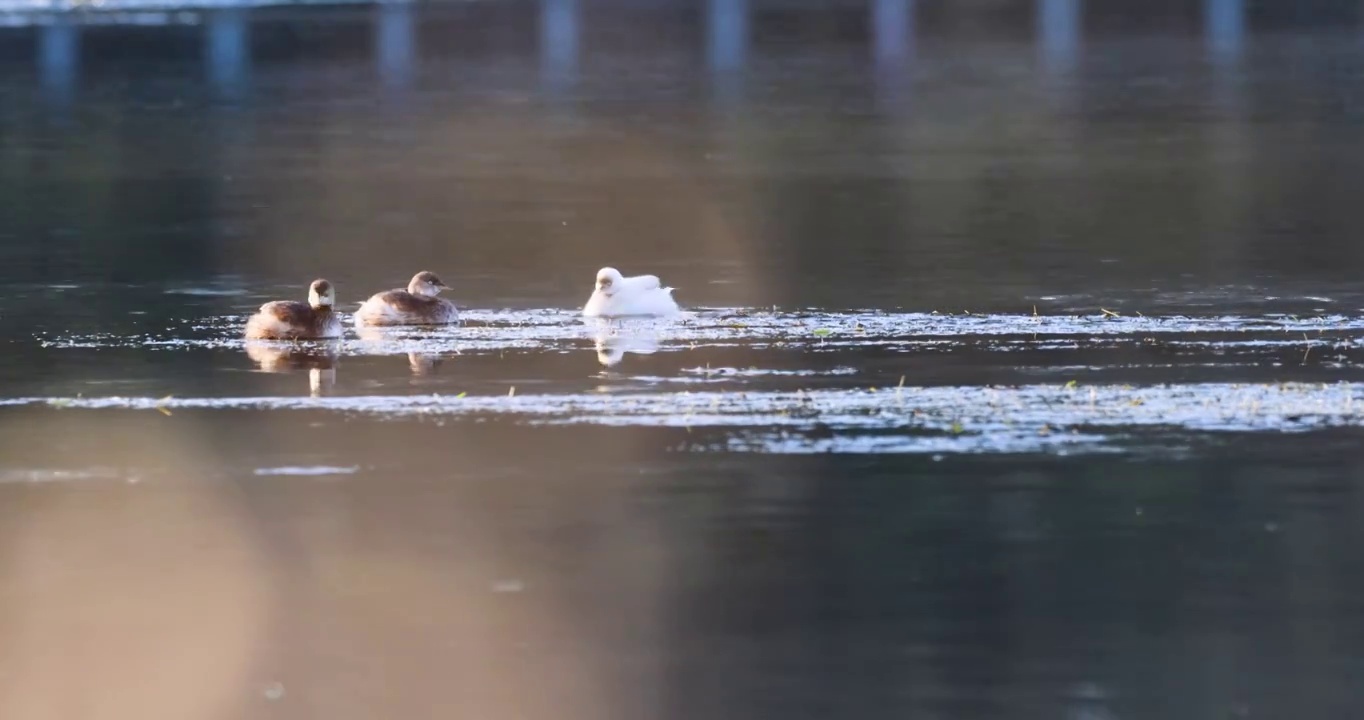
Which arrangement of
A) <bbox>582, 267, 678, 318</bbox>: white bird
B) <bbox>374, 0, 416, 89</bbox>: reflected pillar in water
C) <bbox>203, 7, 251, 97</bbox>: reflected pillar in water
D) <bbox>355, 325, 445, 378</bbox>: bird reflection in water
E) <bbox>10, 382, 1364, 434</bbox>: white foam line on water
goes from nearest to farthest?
<bbox>10, 382, 1364, 434</bbox>: white foam line on water → <bbox>355, 325, 445, 378</bbox>: bird reflection in water → <bbox>582, 267, 678, 318</bbox>: white bird → <bbox>203, 7, 251, 97</bbox>: reflected pillar in water → <bbox>374, 0, 416, 89</bbox>: reflected pillar in water

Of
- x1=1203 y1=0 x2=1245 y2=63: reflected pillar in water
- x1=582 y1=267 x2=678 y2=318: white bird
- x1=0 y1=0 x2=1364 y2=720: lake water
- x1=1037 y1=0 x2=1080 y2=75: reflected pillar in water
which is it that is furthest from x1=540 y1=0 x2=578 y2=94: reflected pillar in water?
x1=582 y1=267 x2=678 y2=318: white bird

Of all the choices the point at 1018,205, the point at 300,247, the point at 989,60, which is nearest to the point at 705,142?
the point at 1018,205

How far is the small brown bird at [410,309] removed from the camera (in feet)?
56.3

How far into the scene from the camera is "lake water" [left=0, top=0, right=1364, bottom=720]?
29.5 feet

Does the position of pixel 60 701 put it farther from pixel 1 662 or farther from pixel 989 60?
pixel 989 60

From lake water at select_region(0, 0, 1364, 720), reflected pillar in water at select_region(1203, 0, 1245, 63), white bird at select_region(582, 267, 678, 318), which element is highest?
reflected pillar in water at select_region(1203, 0, 1245, 63)

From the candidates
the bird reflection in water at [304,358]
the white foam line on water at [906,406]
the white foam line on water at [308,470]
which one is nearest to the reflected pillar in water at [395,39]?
the bird reflection in water at [304,358]

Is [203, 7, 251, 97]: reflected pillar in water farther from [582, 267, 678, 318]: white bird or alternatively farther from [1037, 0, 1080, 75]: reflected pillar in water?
[582, 267, 678, 318]: white bird

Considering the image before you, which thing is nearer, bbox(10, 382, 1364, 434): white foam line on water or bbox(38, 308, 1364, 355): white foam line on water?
bbox(10, 382, 1364, 434): white foam line on water

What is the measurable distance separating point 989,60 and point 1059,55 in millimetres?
2671

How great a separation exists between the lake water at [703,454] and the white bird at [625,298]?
32 cm

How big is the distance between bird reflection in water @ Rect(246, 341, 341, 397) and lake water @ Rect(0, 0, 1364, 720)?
6cm

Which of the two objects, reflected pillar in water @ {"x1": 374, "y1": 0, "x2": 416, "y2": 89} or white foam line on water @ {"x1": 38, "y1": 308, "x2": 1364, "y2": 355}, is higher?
reflected pillar in water @ {"x1": 374, "y1": 0, "x2": 416, "y2": 89}

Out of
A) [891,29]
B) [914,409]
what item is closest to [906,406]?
[914,409]
